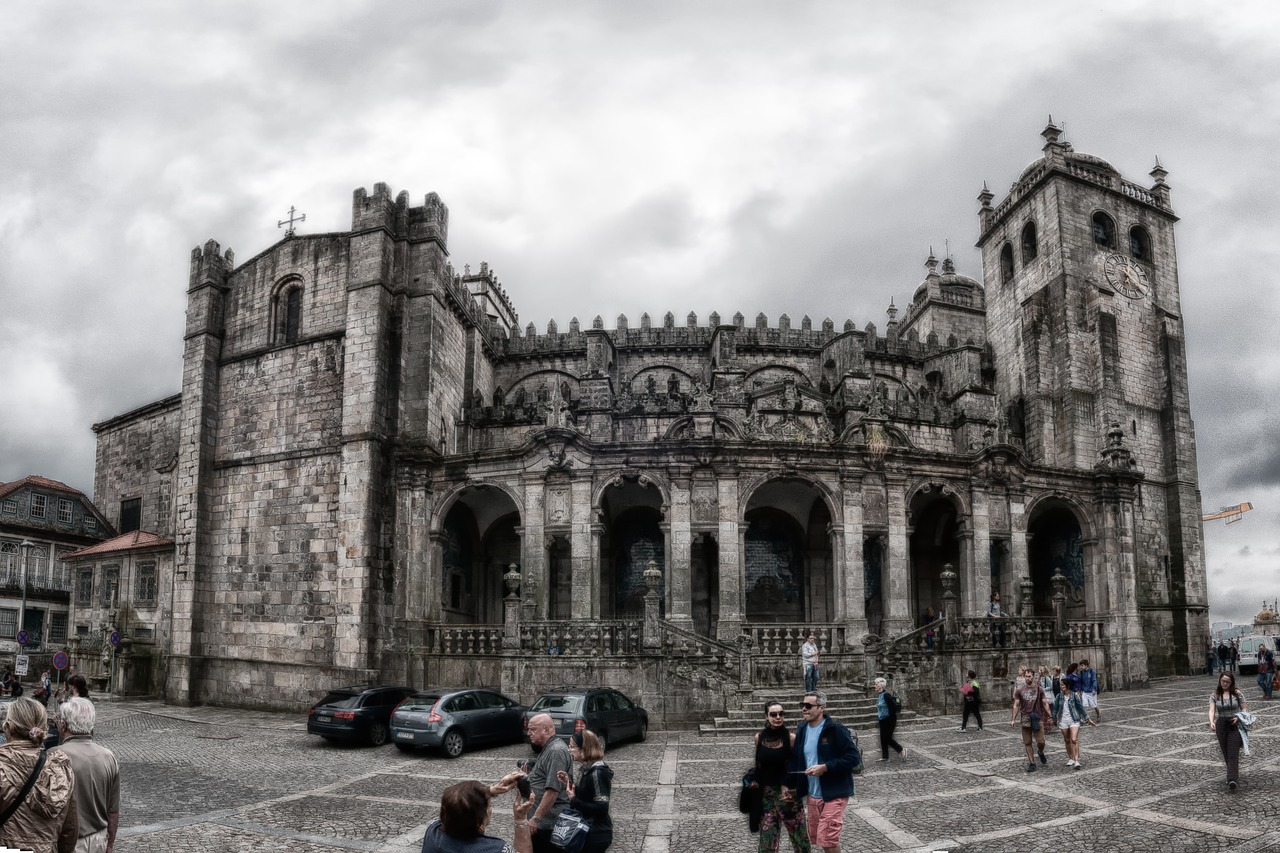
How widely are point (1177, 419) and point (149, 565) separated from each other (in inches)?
1606

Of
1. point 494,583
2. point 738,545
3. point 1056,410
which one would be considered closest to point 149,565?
point 494,583

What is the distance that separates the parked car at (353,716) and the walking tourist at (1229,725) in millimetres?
14979

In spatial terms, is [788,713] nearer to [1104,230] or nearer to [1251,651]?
[1251,651]

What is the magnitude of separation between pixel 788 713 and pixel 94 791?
16509 mm

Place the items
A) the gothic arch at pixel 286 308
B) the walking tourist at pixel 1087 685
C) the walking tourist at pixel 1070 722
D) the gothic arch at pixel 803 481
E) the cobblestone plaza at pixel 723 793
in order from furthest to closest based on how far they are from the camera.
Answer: the gothic arch at pixel 286 308, the gothic arch at pixel 803 481, the walking tourist at pixel 1087 685, the walking tourist at pixel 1070 722, the cobblestone plaza at pixel 723 793

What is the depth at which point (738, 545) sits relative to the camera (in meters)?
25.9

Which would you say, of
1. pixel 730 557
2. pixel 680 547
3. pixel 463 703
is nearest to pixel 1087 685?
pixel 730 557

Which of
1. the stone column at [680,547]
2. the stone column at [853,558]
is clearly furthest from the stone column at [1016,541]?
the stone column at [680,547]

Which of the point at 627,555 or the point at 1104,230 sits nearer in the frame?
the point at 627,555

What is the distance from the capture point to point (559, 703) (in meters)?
17.6

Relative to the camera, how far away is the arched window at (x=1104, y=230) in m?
40.4

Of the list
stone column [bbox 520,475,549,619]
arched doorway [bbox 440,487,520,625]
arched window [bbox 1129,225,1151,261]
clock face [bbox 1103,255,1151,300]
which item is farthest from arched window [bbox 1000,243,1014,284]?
stone column [bbox 520,475,549,619]

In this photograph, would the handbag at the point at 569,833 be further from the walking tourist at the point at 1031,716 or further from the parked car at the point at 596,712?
the walking tourist at the point at 1031,716

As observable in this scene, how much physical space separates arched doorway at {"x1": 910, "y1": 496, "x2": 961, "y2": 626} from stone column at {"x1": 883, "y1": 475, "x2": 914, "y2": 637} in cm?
564
